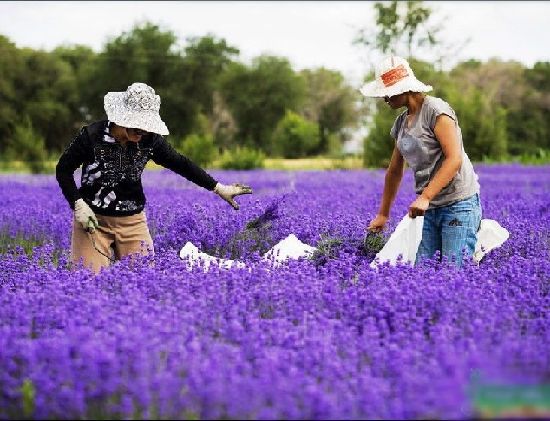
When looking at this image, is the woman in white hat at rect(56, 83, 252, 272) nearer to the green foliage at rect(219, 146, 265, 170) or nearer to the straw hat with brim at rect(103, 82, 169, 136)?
the straw hat with brim at rect(103, 82, 169, 136)

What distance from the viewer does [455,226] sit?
4.67 meters

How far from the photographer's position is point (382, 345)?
2.87 metres

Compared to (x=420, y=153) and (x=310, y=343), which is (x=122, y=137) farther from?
(x=310, y=343)

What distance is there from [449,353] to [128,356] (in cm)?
88

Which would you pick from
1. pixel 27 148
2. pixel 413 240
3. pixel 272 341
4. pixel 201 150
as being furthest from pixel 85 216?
pixel 201 150

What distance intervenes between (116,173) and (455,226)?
1904mm

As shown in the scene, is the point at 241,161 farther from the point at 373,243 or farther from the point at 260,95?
the point at 260,95

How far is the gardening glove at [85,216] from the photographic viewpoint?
14.3 feet

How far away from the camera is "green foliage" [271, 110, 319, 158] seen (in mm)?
41344

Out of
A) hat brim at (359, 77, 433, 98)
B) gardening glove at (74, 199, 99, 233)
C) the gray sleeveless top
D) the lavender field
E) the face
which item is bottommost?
the lavender field

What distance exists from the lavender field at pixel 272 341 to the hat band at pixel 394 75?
1.01m

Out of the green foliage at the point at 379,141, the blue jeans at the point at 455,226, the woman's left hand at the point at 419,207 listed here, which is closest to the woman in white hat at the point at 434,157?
the blue jeans at the point at 455,226

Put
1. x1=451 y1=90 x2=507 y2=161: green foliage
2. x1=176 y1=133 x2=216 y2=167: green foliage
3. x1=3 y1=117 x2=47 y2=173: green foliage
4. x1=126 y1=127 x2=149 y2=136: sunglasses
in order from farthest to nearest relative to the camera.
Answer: x1=176 y1=133 x2=216 y2=167: green foliage
x1=451 y1=90 x2=507 y2=161: green foliage
x1=3 y1=117 x2=47 y2=173: green foliage
x1=126 y1=127 x2=149 y2=136: sunglasses

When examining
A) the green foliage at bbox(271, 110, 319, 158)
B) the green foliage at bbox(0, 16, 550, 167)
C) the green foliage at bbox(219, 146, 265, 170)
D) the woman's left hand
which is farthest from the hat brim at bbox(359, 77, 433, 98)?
the green foliage at bbox(271, 110, 319, 158)
